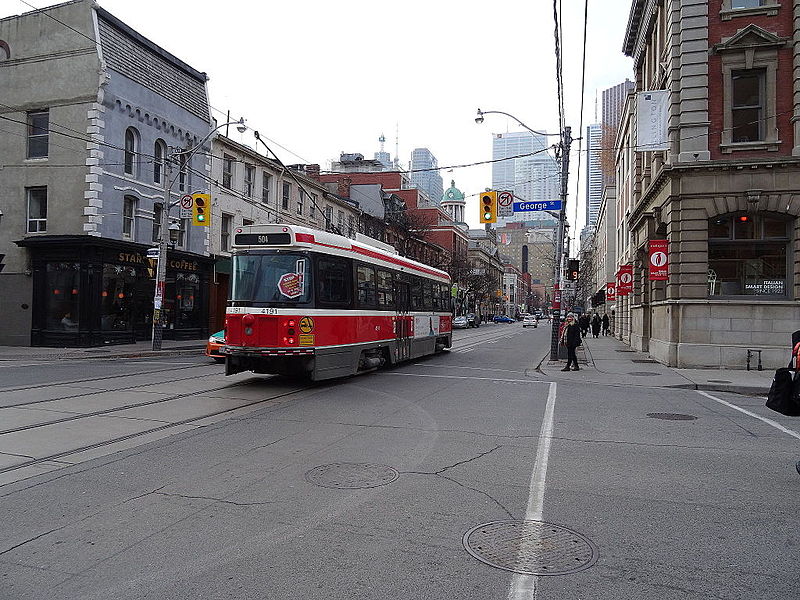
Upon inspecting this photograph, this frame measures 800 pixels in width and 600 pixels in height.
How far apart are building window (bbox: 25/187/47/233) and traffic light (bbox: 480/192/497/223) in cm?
1873

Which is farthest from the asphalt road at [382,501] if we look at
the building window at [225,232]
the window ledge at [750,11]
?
the building window at [225,232]

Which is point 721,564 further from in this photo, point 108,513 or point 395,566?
point 108,513

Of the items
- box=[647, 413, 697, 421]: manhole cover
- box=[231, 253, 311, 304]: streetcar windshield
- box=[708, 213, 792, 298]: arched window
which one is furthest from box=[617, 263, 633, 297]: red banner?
box=[231, 253, 311, 304]: streetcar windshield

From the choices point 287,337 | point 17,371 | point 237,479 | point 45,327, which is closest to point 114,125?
point 45,327

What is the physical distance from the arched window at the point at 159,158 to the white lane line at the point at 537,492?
23592mm

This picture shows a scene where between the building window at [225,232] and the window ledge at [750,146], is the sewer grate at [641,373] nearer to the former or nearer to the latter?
the window ledge at [750,146]

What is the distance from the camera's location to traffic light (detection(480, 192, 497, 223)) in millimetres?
22723

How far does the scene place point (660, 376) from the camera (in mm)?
18656

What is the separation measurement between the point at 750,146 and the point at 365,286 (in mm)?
13976

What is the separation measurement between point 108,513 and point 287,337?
294 inches

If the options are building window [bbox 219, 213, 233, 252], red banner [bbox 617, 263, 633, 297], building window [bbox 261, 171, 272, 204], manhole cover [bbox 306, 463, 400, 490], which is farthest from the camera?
building window [bbox 261, 171, 272, 204]

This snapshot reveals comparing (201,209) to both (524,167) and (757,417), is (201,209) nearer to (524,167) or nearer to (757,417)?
(757,417)

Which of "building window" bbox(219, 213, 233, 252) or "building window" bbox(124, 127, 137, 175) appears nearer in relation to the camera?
"building window" bbox(124, 127, 137, 175)

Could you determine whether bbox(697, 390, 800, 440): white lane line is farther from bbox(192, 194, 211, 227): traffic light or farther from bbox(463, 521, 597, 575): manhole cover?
bbox(192, 194, 211, 227): traffic light
